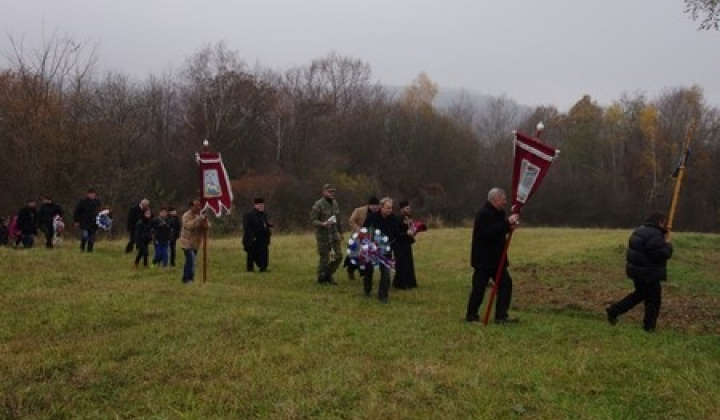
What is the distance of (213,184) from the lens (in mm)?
15266

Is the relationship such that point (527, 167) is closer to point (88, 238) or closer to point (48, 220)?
point (88, 238)

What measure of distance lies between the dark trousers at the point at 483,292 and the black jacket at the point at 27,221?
18.4 metres

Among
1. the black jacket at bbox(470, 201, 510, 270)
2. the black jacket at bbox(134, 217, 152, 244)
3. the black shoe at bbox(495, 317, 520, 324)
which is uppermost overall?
the black jacket at bbox(470, 201, 510, 270)

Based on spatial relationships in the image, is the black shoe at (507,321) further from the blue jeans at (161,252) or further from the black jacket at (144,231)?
the black jacket at (144,231)

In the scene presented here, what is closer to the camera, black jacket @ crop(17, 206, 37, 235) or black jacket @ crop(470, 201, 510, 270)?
black jacket @ crop(470, 201, 510, 270)

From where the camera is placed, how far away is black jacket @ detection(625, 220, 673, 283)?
425 inches

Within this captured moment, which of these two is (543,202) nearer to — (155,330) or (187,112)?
(187,112)

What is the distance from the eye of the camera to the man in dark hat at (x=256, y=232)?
1794cm

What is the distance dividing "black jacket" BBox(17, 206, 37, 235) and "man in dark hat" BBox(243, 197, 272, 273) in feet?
33.0

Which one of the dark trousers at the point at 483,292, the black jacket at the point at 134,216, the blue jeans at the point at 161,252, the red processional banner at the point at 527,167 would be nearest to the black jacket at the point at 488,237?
the dark trousers at the point at 483,292

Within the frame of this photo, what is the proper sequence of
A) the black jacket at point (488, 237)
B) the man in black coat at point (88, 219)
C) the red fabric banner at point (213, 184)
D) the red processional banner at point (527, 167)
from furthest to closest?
the man in black coat at point (88, 219)
the red fabric banner at point (213, 184)
the black jacket at point (488, 237)
the red processional banner at point (527, 167)

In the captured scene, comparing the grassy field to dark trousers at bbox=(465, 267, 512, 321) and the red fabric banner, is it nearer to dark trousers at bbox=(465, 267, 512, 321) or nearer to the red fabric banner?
dark trousers at bbox=(465, 267, 512, 321)

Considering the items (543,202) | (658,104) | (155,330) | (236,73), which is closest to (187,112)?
(236,73)

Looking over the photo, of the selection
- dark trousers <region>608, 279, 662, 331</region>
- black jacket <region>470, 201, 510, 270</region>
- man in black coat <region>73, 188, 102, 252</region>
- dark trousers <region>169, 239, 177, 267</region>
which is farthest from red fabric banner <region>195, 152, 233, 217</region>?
man in black coat <region>73, 188, 102, 252</region>
